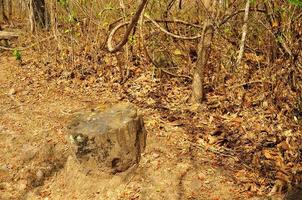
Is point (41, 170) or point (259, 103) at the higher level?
point (259, 103)

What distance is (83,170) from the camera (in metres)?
3.62

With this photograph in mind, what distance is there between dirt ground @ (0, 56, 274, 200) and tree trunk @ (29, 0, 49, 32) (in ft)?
6.25

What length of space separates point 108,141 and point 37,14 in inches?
152

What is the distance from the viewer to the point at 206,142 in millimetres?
3734

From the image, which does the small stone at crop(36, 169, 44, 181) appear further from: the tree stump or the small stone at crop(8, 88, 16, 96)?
the small stone at crop(8, 88, 16, 96)

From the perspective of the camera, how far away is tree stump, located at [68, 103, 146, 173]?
348cm

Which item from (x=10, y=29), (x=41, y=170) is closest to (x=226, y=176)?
(x=41, y=170)

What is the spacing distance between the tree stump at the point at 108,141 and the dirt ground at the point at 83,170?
10 cm

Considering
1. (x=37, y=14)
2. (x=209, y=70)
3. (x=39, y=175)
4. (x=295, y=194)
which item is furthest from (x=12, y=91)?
(x=295, y=194)

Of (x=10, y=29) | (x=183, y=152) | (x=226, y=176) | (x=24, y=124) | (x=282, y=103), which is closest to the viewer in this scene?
(x=226, y=176)

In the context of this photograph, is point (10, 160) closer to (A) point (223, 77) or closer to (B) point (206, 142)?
(B) point (206, 142)

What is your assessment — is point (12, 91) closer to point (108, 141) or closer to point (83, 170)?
point (83, 170)

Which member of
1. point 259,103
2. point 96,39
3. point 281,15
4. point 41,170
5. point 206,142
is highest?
point 281,15

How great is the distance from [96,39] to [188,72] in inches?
A: 53.4
